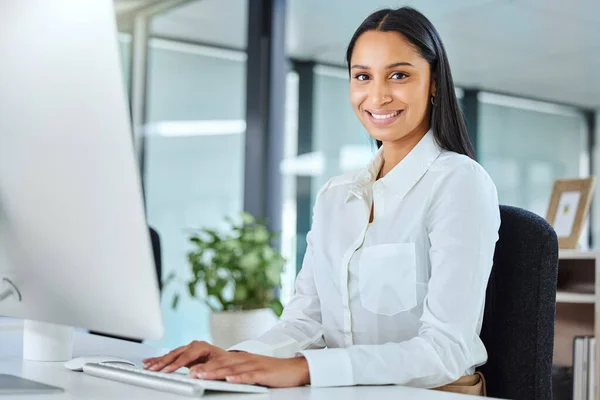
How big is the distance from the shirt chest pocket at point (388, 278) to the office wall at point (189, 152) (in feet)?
10.1

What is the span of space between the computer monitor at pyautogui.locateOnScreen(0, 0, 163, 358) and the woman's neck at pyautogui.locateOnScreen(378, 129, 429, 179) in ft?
2.45

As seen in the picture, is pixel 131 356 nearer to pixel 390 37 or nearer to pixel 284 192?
pixel 390 37

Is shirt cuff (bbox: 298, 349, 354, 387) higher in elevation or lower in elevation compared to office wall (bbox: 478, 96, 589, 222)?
lower

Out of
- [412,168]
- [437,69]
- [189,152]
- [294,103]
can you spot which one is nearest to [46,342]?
[412,168]

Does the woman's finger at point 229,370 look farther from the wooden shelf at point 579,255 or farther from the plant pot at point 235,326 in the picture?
the plant pot at point 235,326

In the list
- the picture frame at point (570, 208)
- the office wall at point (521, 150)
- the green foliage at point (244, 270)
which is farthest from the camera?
the office wall at point (521, 150)

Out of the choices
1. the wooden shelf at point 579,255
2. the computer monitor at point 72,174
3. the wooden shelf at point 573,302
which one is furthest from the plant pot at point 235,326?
the computer monitor at point 72,174

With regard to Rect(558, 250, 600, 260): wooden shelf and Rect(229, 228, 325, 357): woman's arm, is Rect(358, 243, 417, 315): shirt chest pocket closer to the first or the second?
Rect(229, 228, 325, 357): woman's arm

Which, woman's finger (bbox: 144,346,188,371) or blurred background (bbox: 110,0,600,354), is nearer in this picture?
woman's finger (bbox: 144,346,188,371)


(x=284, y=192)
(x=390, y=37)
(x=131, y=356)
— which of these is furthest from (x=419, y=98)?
(x=284, y=192)

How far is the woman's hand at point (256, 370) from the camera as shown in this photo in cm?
100

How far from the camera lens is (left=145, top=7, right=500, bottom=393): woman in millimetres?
1123

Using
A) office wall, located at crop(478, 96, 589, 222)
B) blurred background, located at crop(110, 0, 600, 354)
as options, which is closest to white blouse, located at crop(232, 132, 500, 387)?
blurred background, located at crop(110, 0, 600, 354)

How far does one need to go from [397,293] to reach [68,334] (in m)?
0.55
